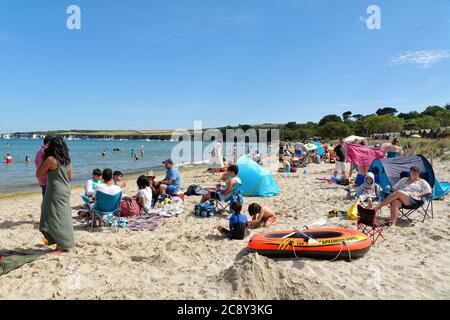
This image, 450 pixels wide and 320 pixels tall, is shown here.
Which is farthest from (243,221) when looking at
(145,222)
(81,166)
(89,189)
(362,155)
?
(81,166)

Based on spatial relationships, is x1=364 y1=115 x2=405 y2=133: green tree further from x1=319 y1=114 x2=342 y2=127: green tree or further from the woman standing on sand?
the woman standing on sand

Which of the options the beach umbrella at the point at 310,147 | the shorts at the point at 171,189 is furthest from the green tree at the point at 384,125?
the shorts at the point at 171,189

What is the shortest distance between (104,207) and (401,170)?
6444 millimetres

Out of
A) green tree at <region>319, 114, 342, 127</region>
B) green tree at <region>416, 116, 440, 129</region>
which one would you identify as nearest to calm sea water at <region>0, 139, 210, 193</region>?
green tree at <region>416, 116, 440, 129</region>

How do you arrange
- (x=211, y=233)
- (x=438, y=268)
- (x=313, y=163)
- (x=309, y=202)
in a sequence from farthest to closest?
(x=313, y=163)
(x=309, y=202)
(x=211, y=233)
(x=438, y=268)

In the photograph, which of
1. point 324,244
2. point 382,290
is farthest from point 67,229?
point 382,290

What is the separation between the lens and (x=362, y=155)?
396 inches

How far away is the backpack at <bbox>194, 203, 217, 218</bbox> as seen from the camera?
23.8ft

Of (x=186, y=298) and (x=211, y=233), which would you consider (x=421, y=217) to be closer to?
(x=211, y=233)

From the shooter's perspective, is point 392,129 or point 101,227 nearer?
point 101,227

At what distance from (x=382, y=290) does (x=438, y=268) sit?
1.12 m

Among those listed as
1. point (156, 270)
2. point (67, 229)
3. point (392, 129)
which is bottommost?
point (156, 270)
